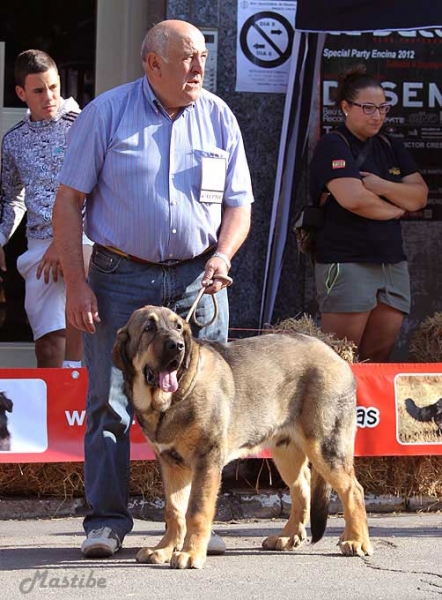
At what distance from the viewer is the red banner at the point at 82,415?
715cm

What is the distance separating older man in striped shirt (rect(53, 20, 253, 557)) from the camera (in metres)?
5.86

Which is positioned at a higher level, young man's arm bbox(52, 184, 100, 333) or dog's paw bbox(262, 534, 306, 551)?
young man's arm bbox(52, 184, 100, 333)

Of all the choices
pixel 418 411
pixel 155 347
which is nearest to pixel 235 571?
pixel 155 347

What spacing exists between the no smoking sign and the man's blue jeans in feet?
10.2

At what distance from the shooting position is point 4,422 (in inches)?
281

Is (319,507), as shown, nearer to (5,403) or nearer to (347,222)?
(5,403)

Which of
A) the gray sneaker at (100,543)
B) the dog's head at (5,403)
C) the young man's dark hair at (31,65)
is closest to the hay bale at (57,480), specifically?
the dog's head at (5,403)

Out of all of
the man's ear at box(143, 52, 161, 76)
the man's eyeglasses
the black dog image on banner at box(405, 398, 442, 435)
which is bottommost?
the black dog image on banner at box(405, 398, 442, 435)

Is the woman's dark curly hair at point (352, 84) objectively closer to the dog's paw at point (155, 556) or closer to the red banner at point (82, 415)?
the red banner at point (82, 415)

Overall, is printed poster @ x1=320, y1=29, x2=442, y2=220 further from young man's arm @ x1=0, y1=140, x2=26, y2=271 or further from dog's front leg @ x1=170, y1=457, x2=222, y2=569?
dog's front leg @ x1=170, y1=457, x2=222, y2=569

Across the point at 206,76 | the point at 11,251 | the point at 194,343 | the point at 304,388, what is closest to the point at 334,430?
the point at 304,388

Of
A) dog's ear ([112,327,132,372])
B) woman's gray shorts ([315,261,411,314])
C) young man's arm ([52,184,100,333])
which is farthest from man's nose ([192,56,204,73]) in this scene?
woman's gray shorts ([315,261,411,314])

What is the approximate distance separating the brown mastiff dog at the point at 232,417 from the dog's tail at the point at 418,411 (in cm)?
139

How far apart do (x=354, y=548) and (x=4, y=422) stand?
2177mm
